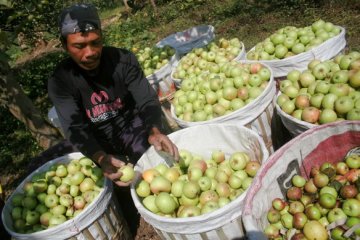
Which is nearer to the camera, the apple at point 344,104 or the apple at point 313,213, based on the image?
the apple at point 313,213

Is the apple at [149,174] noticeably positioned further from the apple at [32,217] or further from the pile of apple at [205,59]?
the pile of apple at [205,59]

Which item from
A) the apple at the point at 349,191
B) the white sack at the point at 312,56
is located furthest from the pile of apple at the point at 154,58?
the apple at the point at 349,191

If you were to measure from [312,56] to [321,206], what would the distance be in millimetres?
2040

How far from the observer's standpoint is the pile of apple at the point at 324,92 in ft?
9.32

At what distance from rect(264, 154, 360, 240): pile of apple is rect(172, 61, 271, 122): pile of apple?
123cm

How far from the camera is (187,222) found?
235 centimetres

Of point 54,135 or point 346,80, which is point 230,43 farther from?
point 54,135

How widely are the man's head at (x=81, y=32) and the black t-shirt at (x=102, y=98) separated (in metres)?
0.39

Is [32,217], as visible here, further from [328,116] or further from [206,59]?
[206,59]

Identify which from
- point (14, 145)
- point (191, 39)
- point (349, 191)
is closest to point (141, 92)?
point (349, 191)

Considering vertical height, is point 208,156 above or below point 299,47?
below

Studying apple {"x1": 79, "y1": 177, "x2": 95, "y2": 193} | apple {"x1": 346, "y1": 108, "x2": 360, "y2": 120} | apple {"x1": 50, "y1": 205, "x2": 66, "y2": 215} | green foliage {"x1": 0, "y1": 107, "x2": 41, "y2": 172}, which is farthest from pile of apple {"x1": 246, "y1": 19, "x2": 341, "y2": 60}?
green foliage {"x1": 0, "y1": 107, "x2": 41, "y2": 172}

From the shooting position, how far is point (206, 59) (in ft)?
16.5

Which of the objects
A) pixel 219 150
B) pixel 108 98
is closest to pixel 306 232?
pixel 219 150
